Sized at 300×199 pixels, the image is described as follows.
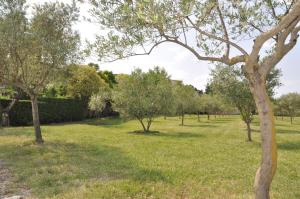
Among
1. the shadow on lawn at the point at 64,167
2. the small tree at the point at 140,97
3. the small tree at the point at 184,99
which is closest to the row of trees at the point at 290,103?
the small tree at the point at 184,99

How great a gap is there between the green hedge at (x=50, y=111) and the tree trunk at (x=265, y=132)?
3685cm

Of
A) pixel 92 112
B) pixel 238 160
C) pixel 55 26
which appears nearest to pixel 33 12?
pixel 55 26

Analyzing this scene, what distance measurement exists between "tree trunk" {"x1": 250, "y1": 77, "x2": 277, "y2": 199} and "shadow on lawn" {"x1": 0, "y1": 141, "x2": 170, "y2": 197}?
15.8 ft

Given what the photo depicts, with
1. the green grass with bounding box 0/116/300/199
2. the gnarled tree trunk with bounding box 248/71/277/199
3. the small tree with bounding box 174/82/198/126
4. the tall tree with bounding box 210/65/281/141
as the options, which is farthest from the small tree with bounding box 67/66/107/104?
the gnarled tree trunk with bounding box 248/71/277/199

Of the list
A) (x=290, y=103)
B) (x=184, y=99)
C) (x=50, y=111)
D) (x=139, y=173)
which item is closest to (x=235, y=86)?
(x=139, y=173)

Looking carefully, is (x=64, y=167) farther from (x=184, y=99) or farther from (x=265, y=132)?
(x=184, y=99)

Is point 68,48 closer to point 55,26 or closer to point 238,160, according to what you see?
point 55,26

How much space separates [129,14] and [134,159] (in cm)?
996

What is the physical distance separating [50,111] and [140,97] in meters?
13.9

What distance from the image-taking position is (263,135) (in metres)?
8.11

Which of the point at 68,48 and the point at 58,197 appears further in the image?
the point at 68,48

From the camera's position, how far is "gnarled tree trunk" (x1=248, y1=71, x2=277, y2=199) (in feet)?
26.4

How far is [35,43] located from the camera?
2289 cm

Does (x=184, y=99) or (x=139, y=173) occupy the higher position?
(x=184, y=99)
